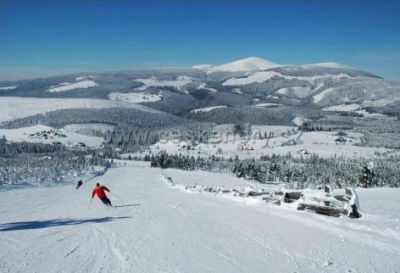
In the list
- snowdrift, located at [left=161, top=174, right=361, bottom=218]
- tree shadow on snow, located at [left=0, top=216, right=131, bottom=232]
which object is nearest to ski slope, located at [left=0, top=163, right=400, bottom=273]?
tree shadow on snow, located at [left=0, top=216, right=131, bottom=232]

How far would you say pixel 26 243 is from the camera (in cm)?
1517

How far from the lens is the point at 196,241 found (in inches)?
623

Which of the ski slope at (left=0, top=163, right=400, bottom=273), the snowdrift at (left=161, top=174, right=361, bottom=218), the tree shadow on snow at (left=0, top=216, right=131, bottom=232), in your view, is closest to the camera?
the ski slope at (left=0, top=163, right=400, bottom=273)

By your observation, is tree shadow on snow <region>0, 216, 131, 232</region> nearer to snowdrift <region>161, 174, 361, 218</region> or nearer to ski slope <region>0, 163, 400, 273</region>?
ski slope <region>0, 163, 400, 273</region>

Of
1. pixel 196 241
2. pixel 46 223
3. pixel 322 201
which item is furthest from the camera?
pixel 322 201

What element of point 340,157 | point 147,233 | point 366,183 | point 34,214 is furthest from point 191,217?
point 340,157

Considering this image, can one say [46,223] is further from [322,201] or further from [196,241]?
[322,201]

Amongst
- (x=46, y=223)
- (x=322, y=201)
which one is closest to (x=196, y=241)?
(x=46, y=223)

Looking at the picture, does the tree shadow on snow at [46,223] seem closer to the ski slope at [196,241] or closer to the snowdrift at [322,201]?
the ski slope at [196,241]

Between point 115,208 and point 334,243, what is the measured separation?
553 inches

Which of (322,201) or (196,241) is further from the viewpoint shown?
(322,201)

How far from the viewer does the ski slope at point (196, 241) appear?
12.8 m

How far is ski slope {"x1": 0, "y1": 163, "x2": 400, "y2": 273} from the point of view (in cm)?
1275

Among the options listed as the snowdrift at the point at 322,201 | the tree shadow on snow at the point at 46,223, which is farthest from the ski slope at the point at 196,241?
the snowdrift at the point at 322,201
